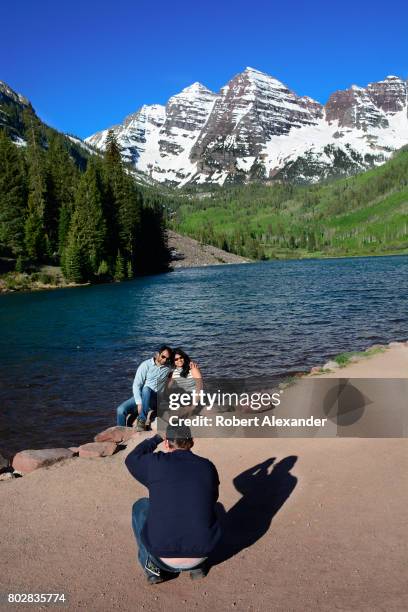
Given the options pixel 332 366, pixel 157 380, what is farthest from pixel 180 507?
pixel 332 366

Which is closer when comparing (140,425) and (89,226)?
(140,425)

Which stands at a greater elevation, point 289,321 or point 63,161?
point 63,161

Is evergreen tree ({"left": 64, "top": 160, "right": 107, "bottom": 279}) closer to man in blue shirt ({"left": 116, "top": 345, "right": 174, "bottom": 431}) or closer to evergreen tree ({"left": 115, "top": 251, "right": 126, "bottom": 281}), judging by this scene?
evergreen tree ({"left": 115, "top": 251, "right": 126, "bottom": 281})

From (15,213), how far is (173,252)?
8406 cm

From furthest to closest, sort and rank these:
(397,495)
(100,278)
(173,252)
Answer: (173,252)
(100,278)
(397,495)

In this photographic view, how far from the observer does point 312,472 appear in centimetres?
1110

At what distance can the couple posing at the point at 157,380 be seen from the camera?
15.0m

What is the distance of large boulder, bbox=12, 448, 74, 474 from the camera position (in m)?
12.2

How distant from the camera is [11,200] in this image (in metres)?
93.0

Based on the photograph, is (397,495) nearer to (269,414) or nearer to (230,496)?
(230,496)

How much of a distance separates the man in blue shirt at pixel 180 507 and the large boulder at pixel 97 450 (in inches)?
235

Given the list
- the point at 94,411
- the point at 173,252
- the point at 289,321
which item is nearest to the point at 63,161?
the point at 173,252

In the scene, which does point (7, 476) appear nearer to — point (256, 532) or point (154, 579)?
point (154, 579)

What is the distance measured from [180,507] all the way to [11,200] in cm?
9623
